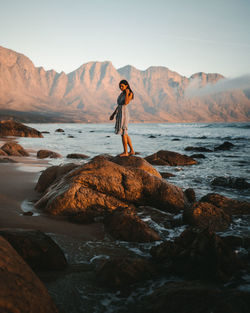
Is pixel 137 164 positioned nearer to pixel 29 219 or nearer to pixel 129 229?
pixel 129 229

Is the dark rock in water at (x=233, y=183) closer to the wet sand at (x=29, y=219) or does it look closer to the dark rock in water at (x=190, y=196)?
the dark rock in water at (x=190, y=196)

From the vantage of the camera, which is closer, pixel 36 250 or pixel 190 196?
pixel 36 250

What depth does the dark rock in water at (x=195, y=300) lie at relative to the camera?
1756mm

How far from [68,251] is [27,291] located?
1286 mm

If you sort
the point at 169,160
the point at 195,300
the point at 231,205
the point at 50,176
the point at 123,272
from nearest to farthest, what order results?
the point at 195,300
the point at 123,272
the point at 231,205
the point at 50,176
the point at 169,160

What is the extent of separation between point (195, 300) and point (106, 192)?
9.04 ft

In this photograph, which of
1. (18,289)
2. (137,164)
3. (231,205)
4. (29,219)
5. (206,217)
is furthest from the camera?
(137,164)

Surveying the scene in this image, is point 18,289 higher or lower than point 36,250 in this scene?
higher

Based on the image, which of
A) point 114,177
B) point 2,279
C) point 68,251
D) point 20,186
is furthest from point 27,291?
point 20,186

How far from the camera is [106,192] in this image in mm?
4406

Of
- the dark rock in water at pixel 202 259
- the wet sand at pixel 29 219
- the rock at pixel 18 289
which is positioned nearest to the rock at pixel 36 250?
the rock at pixel 18 289

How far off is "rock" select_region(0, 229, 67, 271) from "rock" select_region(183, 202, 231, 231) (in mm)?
2134

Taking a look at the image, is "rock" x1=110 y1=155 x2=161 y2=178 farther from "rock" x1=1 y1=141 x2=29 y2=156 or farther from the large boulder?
"rock" x1=1 y1=141 x2=29 y2=156

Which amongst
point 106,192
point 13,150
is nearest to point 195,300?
point 106,192
